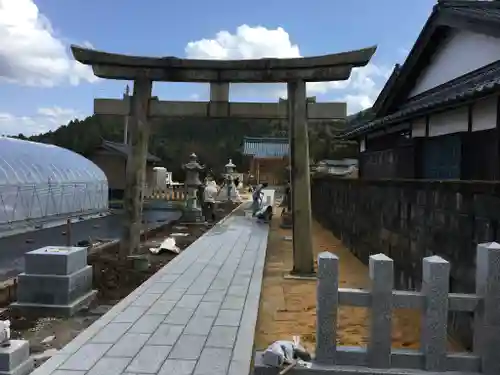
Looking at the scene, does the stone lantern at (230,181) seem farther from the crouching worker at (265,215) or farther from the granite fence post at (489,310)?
the granite fence post at (489,310)

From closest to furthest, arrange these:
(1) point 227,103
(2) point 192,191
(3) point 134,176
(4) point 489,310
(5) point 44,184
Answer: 1. (4) point 489,310
2. (1) point 227,103
3. (3) point 134,176
4. (5) point 44,184
5. (2) point 192,191

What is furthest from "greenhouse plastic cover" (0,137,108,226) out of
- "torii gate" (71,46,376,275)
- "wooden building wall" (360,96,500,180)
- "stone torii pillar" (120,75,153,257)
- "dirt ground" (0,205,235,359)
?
"wooden building wall" (360,96,500,180)

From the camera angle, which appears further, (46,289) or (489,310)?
(46,289)

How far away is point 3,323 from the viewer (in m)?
3.84

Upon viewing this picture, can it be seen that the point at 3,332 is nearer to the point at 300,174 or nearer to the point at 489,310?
the point at 489,310

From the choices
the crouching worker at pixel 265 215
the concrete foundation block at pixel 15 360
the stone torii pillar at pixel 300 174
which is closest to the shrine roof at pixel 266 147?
the crouching worker at pixel 265 215

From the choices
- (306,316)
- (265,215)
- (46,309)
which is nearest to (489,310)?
(306,316)

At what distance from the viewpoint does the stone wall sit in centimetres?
468

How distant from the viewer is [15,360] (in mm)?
3797

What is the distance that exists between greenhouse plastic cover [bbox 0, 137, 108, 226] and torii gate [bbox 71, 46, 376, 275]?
876 centimetres

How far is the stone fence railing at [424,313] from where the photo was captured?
346 centimetres

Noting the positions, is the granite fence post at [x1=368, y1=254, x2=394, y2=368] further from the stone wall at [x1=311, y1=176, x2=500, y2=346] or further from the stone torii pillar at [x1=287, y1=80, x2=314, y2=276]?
the stone torii pillar at [x1=287, y1=80, x2=314, y2=276]

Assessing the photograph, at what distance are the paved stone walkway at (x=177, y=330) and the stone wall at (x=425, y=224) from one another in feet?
7.38

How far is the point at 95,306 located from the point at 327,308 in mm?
4389
